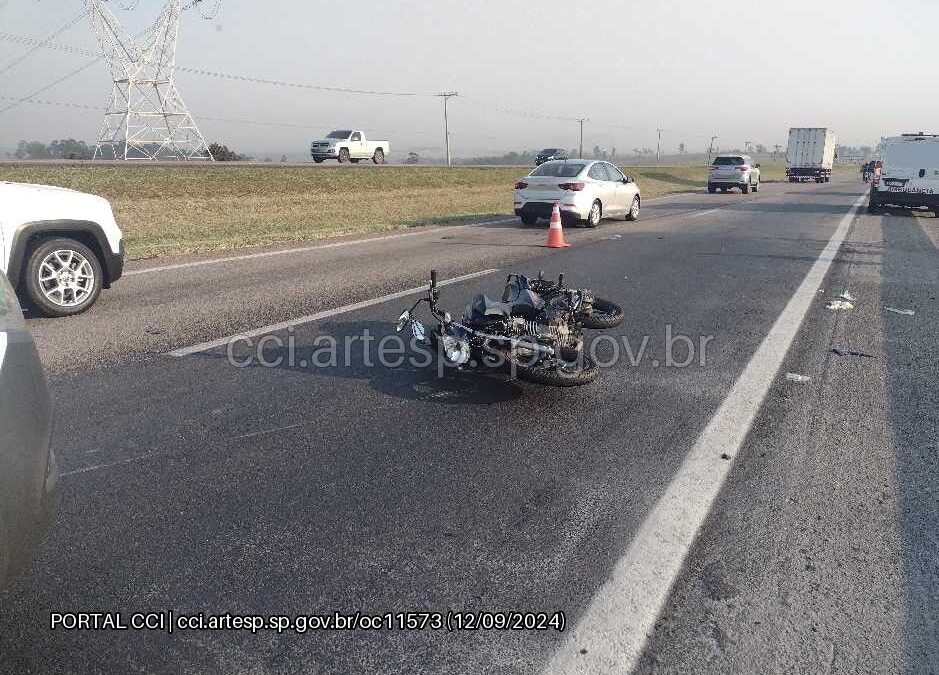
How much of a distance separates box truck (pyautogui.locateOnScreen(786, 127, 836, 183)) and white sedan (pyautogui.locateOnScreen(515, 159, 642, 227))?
4228 centimetres

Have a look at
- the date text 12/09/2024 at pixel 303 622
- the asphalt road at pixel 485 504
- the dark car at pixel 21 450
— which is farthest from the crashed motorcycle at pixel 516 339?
the dark car at pixel 21 450

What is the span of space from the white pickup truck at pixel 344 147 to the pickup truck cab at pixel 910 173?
29.9 m

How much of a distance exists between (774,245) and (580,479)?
11156 millimetres

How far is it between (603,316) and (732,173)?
1213 inches

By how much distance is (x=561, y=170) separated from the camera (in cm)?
1576

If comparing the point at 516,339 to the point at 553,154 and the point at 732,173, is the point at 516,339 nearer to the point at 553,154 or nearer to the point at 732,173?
the point at 732,173

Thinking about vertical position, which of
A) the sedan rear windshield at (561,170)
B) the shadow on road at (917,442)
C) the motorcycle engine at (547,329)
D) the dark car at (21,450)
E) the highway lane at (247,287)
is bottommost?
the shadow on road at (917,442)

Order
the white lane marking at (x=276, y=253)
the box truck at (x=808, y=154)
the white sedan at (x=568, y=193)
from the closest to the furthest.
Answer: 1. the white lane marking at (x=276, y=253)
2. the white sedan at (x=568, y=193)
3. the box truck at (x=808, y=154)

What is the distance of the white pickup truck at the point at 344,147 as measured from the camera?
41.3m

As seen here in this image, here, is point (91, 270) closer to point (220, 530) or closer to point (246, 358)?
point (246, 358)

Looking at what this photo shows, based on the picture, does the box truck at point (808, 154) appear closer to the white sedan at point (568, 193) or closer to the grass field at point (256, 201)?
the grass field at point (256, 201)

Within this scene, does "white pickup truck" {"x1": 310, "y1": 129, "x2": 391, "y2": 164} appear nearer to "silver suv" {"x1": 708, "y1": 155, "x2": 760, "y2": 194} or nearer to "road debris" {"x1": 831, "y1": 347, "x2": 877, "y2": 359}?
"silver suv" {"x1": 708, "y1": 155, "x2": 760, "y2": 194}

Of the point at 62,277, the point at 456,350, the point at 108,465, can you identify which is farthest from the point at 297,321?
the point at 108,465

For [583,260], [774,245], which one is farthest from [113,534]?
[774,245]
